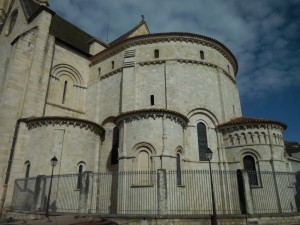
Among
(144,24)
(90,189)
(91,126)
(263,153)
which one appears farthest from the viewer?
(144,24)

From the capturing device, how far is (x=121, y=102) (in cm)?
1920

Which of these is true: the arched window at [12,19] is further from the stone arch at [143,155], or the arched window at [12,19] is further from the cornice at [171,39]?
the stone arch at [143,155]

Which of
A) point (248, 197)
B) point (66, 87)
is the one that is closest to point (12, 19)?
point (66, 87)

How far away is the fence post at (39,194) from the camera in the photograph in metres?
13.4

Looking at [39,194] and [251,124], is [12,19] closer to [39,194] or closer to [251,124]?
[39,194]

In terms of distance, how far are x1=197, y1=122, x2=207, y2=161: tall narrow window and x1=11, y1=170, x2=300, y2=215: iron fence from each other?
1591mm

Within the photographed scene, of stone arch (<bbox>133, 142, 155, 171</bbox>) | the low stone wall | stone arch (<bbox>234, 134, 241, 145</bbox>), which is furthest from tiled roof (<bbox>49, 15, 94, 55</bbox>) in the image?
the low stone wall

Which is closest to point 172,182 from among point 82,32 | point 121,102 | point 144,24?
point 121,102

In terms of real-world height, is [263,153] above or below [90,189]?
above

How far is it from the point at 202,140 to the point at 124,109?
6.12 m

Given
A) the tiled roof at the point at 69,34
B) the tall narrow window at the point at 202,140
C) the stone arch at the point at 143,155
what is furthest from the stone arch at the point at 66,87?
the tall narrow window at the point at 202,140

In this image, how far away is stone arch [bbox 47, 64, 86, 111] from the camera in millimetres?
20922

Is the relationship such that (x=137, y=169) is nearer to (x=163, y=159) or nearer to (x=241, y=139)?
(x=163, y=159)

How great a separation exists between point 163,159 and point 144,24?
19159 mm
